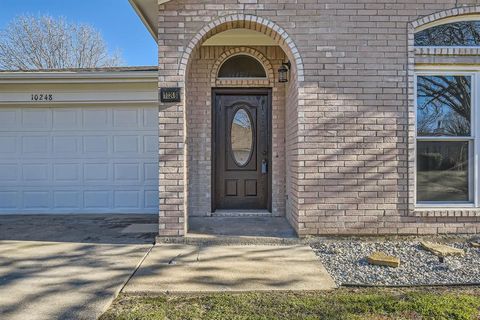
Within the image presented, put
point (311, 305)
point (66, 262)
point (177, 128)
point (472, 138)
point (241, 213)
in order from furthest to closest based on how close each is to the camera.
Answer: point (241, 213) → point (472, 138) → point (177, 128) → point (66, 262) → point (311, 305)

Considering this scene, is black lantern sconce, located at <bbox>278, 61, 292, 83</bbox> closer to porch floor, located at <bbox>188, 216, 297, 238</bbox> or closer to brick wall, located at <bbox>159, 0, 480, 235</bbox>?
brick wall, located at <bbox>159, 0, 480, 235</bbox>

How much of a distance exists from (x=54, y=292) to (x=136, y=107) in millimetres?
4817

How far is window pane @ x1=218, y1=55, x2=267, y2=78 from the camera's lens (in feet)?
20.7

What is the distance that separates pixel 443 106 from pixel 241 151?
332cm

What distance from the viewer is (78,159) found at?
744 centimetres

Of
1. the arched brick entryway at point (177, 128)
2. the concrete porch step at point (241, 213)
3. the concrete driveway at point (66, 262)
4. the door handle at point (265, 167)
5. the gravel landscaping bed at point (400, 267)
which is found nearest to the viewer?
the concrete driveway at point (66, 262)

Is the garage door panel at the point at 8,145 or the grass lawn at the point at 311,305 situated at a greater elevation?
the garage door panel at the point at 8,145

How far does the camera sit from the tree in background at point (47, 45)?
1998 centimetres

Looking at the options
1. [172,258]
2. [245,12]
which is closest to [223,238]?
[172,258]

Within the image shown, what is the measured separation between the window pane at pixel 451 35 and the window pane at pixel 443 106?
19.1 inches

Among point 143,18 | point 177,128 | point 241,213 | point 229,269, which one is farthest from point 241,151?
point 229,269

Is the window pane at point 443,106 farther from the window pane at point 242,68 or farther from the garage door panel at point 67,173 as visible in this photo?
the garage door panel at point 67,173

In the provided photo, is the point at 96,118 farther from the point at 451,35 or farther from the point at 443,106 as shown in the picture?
the point at 451,35

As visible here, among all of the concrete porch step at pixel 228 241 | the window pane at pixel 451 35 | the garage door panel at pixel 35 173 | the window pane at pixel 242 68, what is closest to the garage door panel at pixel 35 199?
the garage door panel at pixel 35 173
